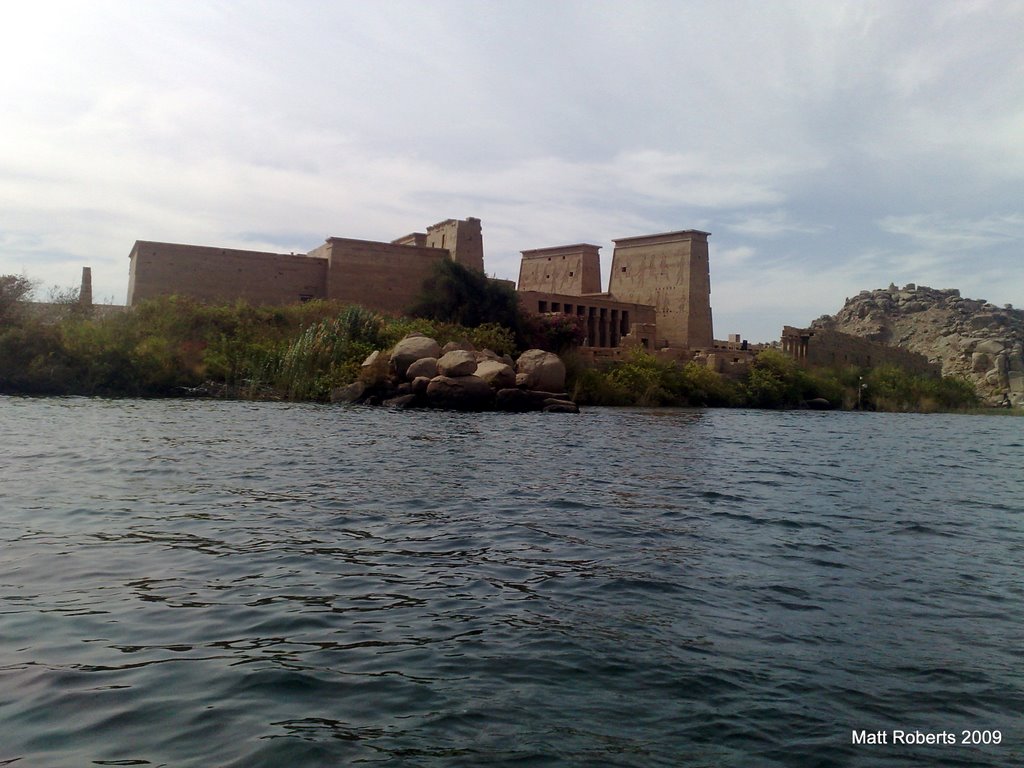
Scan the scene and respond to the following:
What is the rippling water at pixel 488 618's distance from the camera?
3.54 metres

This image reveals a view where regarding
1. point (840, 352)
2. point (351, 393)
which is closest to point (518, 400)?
point (351, 393)

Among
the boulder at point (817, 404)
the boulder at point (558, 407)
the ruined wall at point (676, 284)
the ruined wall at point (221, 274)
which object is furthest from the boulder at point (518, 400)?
the ruined wall at point (676, 284)

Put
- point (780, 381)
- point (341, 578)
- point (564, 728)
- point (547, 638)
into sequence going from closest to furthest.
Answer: point (564, 728)
point (547, 638)
point (341, 578)
point (780, 381)

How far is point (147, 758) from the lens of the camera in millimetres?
3229

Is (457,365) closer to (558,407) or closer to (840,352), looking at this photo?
(558,407)

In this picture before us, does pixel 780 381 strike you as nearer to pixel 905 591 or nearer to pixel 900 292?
pixel 905 591

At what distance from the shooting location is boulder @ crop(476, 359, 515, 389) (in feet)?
84.4

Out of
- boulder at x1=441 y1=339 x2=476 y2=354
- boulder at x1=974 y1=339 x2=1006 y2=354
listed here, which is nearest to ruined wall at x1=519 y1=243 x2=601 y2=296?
boulder at x1=441 y1=339 x2=476 y2=354

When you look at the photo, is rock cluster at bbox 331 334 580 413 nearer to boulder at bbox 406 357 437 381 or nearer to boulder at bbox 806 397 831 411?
boulder at bbox 406 357 437 381

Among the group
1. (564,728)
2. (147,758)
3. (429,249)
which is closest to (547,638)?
(564,728)

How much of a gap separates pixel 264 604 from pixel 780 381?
37.1 metres

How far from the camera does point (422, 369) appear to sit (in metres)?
25.4

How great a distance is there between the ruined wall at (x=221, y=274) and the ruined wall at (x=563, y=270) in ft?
61.3

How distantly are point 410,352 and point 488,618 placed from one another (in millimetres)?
21338
